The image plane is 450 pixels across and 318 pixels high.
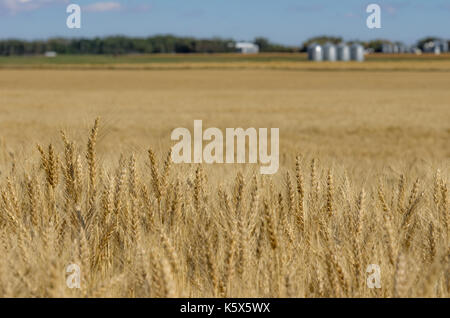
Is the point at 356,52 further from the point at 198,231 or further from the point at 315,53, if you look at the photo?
the point at 198,231

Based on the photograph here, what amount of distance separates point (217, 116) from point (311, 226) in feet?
63.0

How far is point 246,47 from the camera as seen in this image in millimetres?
146875

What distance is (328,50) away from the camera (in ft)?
382

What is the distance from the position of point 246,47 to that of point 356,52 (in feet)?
123

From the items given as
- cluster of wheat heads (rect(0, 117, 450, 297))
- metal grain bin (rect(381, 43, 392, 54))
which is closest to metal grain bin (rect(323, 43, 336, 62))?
metal grain bin (rect(381, 43, 392, 54))

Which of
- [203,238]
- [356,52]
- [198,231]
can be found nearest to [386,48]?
[356,52]

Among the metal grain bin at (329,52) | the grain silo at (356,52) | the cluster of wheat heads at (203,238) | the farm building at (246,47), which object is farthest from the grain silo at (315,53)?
the cluster of wheat heads at (203,238)

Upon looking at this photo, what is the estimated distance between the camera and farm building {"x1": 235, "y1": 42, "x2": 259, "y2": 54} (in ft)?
478

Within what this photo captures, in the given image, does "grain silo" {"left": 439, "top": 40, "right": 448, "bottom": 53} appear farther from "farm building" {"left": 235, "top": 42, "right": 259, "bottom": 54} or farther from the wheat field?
the wheat field

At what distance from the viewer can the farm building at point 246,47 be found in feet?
478
